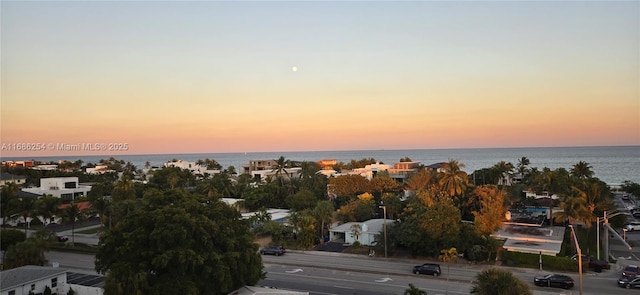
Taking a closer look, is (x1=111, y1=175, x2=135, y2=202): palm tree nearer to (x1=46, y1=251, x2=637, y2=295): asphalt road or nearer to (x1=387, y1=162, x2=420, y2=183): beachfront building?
(x1=46, y1=251, x2=637, y2=295): asphalt road

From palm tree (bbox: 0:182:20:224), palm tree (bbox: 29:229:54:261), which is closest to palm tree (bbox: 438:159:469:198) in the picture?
palm tree (bbox: 29:229:54:261)

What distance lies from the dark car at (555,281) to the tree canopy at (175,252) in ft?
64.5

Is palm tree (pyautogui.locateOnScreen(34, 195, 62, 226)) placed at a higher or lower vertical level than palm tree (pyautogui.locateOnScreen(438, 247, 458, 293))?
higher

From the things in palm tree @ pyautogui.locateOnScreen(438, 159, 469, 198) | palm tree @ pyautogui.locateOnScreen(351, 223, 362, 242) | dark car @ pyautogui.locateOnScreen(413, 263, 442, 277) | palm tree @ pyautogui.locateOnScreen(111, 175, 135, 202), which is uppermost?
palm tree @ pyautogui.locateOnScreen(438, 159, 469, 198)

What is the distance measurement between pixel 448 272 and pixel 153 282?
73.8 ft

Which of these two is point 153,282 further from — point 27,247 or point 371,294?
point 27,247

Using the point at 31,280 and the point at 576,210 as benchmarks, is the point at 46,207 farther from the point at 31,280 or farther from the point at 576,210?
the point at 576,210

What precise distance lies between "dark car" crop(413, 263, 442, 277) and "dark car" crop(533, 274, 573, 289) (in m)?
6.82

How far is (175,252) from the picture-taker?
77.9 ft

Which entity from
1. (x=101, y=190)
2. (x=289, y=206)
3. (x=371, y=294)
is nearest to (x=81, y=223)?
(x=101, y=190)

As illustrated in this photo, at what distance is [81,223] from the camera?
65062 millimetres

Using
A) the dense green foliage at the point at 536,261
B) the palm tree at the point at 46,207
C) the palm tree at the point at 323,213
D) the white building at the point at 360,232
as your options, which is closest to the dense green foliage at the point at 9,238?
the palm tree at the point at 46,207

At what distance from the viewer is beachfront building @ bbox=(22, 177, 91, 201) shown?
78688mm

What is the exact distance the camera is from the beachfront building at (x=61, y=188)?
78688mm
